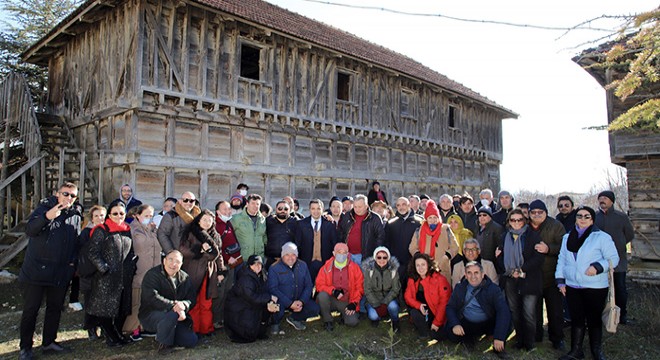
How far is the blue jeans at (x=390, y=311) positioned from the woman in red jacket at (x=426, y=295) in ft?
0.89

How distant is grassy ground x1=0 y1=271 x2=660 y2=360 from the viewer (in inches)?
228

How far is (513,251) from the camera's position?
6066 mm

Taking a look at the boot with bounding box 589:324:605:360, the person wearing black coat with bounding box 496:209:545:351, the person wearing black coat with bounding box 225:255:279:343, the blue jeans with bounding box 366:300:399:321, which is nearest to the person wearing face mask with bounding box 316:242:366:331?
the blue jeans with bounding box 366:300:399:321

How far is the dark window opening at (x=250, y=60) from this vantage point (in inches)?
577

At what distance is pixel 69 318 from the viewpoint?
7.46 m

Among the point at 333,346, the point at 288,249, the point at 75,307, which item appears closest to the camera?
the point at 333,346

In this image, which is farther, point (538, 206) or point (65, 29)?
point (65, 29)

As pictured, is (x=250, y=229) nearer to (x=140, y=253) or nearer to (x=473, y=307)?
(x=140, y=253)

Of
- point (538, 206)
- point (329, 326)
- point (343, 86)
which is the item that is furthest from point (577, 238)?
point (343, 86)

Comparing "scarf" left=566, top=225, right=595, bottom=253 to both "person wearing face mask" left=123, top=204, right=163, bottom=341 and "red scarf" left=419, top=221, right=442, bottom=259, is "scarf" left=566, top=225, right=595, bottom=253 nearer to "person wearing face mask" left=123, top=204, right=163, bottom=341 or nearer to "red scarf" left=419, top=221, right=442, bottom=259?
"red scarf" left=419, top=221, right=442, bottom=259

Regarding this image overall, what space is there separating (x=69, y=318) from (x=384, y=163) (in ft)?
44.4

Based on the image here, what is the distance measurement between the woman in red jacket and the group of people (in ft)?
0.06

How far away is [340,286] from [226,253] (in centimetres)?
198

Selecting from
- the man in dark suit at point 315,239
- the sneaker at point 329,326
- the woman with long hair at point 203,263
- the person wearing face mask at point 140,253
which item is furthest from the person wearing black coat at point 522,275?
the person wearing face mask at point 140,253
